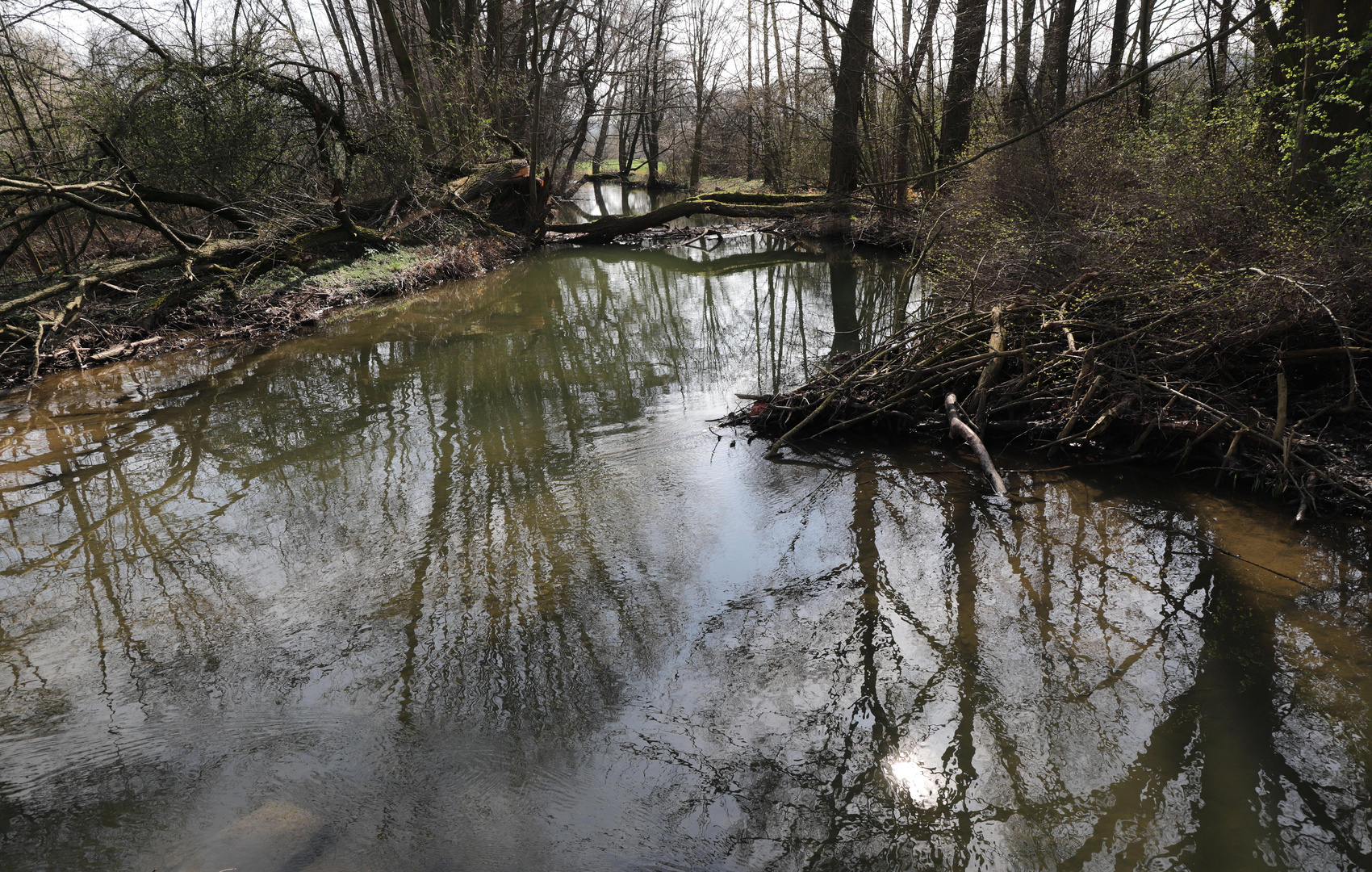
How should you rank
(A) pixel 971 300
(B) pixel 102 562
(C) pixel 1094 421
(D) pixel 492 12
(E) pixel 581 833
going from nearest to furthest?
(E) pixel 581 833, (B) pixel 102 562, (C) pixel 1094 421, (A) pixel 971 300, (D) pixel 492 12

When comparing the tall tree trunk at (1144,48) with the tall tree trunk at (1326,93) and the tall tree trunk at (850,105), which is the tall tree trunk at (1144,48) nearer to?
the tall tree trunk at (1326,93)

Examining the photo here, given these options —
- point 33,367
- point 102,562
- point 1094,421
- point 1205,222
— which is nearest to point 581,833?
point 102,562

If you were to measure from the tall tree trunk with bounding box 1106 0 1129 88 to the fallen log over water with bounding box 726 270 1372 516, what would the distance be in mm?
6284

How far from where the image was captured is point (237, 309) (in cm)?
1097

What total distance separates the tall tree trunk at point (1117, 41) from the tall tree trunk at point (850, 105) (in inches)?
190

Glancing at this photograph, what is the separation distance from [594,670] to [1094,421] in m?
4.37

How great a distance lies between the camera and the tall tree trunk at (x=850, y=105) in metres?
16.0

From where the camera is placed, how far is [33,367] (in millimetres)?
8719

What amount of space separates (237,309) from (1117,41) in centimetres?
1372

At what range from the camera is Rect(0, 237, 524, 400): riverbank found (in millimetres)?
9258

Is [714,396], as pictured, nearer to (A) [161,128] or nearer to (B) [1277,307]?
(B) [1277,307]

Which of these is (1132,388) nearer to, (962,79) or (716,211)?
(962,79)

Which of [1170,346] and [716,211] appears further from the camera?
[716,211]

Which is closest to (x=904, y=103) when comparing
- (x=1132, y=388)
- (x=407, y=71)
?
(x=407, y=71)
